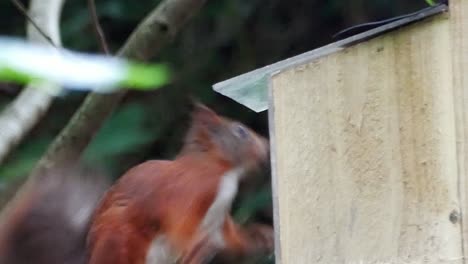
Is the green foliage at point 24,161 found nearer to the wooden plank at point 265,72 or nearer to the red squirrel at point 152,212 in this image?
the red squirrel at point 152,212

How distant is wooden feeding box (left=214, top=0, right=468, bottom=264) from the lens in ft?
2.58

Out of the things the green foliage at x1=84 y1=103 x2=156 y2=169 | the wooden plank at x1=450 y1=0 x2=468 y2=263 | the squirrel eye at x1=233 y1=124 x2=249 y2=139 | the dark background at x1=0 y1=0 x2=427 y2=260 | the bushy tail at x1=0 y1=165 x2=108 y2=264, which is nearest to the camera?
the wooden plank at x1=450 y1=0 x2=468 y2=263

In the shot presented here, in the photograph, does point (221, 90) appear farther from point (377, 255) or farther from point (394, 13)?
point (394, 13)

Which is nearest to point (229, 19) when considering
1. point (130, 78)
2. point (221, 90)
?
point (221, 90)

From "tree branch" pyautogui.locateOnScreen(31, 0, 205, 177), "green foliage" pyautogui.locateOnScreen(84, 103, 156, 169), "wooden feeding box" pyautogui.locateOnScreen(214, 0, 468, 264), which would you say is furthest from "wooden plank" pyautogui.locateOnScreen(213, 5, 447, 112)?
"green foliage" pyautogui.locateOnScreen(84, 103, 156, 169)

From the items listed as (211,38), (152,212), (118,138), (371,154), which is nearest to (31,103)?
(152,212)

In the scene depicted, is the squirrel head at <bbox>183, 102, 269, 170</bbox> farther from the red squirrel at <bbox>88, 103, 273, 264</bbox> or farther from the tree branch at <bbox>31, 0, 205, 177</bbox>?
the tree branch at <bbox>31, 0, 205, 177</bbox>

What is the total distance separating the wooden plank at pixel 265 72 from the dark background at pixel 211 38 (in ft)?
3.98

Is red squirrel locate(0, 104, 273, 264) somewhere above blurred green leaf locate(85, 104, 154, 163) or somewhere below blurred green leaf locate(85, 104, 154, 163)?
below

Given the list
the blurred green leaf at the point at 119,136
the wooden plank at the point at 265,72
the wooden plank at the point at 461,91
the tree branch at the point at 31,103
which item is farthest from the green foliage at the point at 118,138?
the wooden plank at the point at 461,91

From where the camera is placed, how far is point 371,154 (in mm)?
837

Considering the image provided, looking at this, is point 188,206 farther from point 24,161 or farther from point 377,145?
point 377,145

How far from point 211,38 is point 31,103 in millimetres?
1098

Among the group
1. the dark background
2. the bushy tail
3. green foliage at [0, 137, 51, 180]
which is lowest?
the bushy tail
